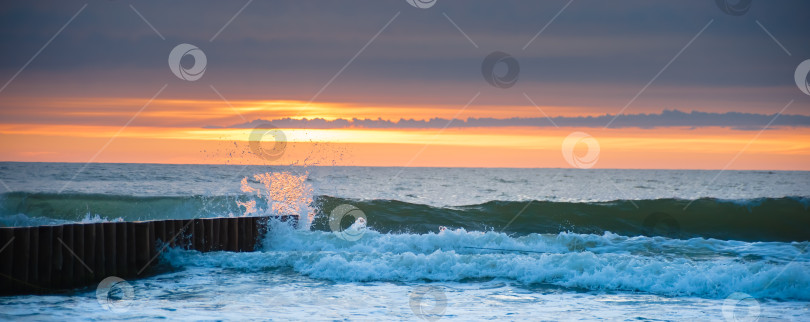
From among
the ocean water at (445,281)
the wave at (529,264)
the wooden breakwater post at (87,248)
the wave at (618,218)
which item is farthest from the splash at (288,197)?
the wooden breakwater post at (87,248)

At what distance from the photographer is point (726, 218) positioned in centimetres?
2659

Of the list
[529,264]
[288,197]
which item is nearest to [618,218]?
[288,197]

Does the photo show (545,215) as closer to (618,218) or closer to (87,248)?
(618,218)

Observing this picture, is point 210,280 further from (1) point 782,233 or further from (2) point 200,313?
(1) point 782,233

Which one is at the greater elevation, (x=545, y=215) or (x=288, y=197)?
(x=288, y=197)

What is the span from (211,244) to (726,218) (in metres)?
20.0

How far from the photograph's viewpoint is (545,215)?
83.9ft

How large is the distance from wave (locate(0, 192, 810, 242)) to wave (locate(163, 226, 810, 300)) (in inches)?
274

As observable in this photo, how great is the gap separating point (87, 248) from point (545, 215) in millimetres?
17257

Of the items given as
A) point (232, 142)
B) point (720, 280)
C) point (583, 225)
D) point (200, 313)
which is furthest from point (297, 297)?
point (583, 225)

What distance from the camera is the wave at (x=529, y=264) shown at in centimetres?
1127

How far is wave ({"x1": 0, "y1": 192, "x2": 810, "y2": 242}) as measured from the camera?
24203 mm

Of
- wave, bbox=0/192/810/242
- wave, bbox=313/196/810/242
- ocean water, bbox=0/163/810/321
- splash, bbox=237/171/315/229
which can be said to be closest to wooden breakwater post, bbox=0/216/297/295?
ocean water, bbox=0/163/810/321

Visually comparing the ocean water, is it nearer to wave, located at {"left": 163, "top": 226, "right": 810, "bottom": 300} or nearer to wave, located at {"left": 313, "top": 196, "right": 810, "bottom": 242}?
wave, located at {"left": 163, "top": 226, "right": 810, "bottom": 300}
